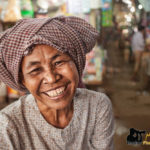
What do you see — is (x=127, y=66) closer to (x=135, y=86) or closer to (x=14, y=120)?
(x=135, y=86)

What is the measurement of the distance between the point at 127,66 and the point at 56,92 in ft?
17.5

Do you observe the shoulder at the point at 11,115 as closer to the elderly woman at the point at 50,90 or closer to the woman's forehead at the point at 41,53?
the elderly woman at the point at 50,90

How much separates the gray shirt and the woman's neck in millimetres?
40

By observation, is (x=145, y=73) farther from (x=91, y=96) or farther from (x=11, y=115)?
(x=11, y=115)

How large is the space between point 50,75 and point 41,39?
167 mm

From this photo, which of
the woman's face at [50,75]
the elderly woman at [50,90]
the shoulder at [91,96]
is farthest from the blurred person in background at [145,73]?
the woman's face at [50,75]

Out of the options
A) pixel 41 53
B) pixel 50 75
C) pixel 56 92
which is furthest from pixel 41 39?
pixel 56 92

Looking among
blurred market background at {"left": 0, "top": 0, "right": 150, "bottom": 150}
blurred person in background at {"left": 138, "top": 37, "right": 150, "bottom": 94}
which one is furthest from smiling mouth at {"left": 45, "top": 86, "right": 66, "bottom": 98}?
blurred person in background at {"left": 138, "top": 37, "right": 150, "bottom": 94}

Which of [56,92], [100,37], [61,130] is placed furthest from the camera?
[100,37]

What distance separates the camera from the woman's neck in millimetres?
1005

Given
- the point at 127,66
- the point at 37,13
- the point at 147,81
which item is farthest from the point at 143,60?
the point at 37,13

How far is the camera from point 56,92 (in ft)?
2.84

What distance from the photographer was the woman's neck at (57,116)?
100cm

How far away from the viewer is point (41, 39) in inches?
30.1
